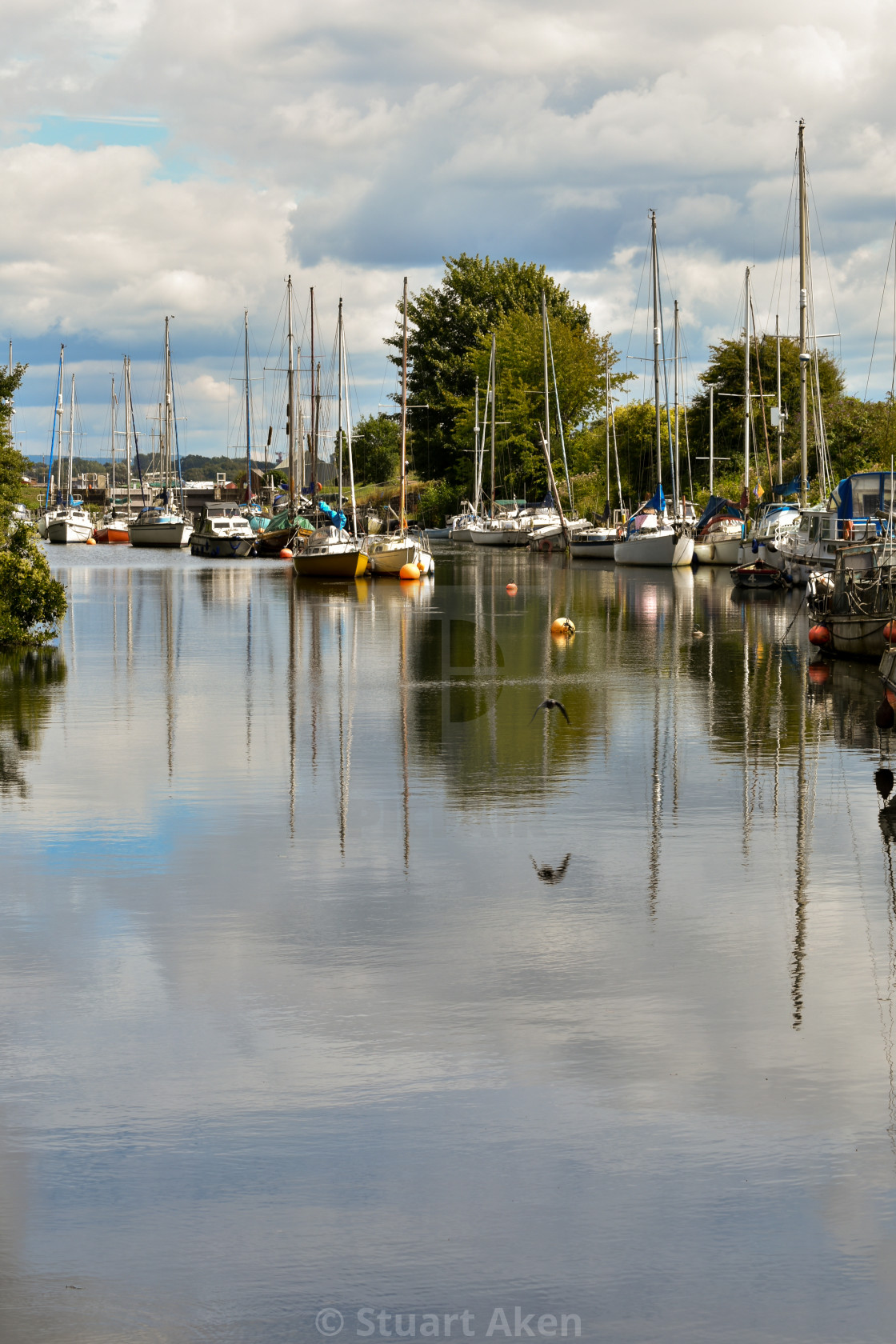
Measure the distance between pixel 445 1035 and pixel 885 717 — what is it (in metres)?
12.0

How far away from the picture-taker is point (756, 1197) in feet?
19.9

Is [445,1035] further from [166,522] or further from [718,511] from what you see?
[166,522]

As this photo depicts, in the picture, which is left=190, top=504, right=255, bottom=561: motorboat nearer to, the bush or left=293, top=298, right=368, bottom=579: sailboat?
left=293, top=298, right=368, bottom=579: sailboat

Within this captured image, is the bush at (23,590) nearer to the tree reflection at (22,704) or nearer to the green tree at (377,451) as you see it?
the tree reflection at (22,704)

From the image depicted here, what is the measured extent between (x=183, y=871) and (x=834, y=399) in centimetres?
8092

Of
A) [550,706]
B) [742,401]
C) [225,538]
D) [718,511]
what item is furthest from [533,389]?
[550,706]

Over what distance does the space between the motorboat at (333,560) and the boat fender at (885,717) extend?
125 ft

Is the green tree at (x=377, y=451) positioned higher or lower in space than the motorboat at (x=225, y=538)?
higher

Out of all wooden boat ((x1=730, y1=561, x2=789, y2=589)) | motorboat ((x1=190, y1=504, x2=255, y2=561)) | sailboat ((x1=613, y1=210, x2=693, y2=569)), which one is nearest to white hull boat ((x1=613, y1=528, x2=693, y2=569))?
sailboat ((x1=613, y1=210, x2=693, y2=569))

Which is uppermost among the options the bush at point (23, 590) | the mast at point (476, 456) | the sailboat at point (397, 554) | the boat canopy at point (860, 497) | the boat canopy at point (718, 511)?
the mast at point (476, 456)

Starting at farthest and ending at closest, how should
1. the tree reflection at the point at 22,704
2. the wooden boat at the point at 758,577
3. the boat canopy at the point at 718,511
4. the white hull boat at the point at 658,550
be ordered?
the boat canopy at the point at 718,511, the white hull boat at the point at 658,550, the wooden boat at the point at 758,577, the tree reflection at the point at 22,704

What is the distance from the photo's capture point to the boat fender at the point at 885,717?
1831 cm

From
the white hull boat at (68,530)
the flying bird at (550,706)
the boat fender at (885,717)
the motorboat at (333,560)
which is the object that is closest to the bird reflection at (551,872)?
the boat fender at (885,717)

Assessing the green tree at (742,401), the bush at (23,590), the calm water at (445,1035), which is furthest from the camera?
the green tree at (742,401)
